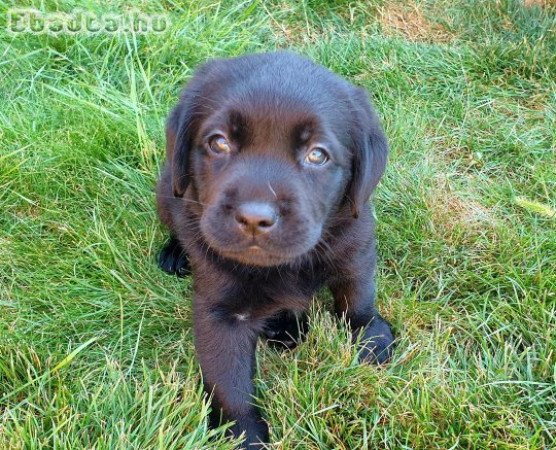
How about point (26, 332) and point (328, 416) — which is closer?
point (328, 416)

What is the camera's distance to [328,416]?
1.81m

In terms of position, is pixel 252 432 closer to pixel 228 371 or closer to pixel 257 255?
pixel 228 371

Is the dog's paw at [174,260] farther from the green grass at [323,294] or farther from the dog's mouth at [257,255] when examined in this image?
the dog's mouth at [257,255]

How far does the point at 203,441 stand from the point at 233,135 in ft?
2.60

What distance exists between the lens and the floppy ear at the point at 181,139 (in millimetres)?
1843

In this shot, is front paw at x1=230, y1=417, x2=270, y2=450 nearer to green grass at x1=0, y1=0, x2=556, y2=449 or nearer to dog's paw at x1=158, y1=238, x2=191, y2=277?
green grass at x1=0, y1=0, x2=556, y2=449

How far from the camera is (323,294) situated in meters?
2.30

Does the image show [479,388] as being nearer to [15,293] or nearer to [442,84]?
[15,293]

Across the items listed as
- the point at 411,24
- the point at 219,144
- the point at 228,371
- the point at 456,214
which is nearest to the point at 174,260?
the point at 228,371

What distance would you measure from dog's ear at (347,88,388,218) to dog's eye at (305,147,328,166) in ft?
0.44

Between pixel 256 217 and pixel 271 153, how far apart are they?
0.21 m

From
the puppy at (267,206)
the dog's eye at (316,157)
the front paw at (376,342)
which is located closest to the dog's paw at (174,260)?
the puppy at (267,206)

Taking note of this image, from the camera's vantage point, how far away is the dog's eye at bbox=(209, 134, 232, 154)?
1721mm

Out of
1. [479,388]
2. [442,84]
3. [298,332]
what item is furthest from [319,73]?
[442,84]
